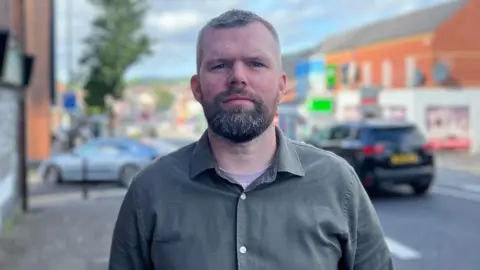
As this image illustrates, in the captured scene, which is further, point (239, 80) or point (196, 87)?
point (196, 87)

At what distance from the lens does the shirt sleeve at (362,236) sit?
220 centimetres

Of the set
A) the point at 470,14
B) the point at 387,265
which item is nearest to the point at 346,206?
the point at 387,265

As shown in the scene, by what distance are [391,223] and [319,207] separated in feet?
31.5

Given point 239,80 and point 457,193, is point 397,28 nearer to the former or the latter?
point 457,193

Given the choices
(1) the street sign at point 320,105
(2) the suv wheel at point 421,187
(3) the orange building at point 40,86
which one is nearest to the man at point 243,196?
(2) the suv wheel at point 421,187

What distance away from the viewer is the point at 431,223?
1135 cm

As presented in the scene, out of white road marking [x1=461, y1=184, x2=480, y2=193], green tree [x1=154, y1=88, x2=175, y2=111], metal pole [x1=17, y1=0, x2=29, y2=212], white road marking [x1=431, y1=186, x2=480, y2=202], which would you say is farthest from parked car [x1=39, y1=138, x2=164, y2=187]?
green tree [x1=154, y1=88, x2=175, y2=111]

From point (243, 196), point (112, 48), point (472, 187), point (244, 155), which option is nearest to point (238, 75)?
point (244, 155)

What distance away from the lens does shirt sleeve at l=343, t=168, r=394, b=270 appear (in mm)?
2195

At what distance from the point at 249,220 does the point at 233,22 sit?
0.62 m

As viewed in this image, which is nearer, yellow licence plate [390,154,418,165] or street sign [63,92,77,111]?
yellow licence plate [390,154,418,165]

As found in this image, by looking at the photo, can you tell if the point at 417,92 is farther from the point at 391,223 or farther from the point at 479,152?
the point at 391,223

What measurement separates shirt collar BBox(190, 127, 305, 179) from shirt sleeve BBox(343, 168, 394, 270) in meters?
0.18

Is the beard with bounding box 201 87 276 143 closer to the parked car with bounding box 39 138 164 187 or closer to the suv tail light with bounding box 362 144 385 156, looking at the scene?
the suv tail light with bounding box 362 144 385 156
